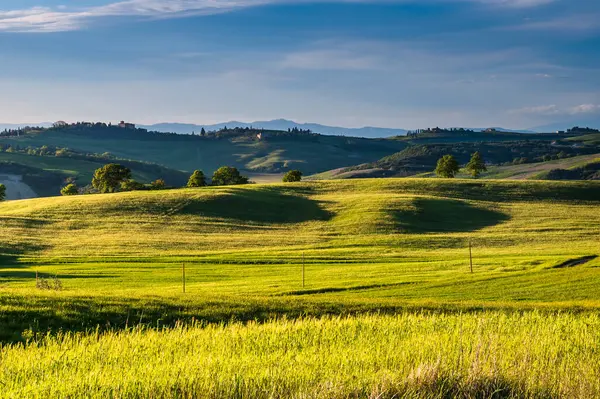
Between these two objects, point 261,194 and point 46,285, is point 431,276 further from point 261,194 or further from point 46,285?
point 261,194

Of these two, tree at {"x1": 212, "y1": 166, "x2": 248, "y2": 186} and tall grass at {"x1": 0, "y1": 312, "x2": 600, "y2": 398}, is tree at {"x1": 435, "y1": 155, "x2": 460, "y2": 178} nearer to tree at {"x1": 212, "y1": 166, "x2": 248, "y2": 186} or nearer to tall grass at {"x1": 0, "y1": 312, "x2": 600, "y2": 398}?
tree at {"x1": 212, "y1": 166, "x2": 248, "y2": 186}

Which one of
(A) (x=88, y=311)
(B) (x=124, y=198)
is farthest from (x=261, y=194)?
(A) (x=88, y=311)

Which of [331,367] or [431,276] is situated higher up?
[331,367]

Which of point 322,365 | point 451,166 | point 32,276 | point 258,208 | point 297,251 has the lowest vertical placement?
point 297,251

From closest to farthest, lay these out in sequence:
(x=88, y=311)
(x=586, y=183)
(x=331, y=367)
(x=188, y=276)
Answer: (x=331, y=367), (x=88, y=311), (x=188, y=276), (x=586, y=183)

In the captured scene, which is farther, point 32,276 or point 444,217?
point 444,217

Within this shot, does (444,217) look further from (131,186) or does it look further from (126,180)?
(126,180)

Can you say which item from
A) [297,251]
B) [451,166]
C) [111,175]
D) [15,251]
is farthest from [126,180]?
[297,251]

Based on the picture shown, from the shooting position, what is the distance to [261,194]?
94125 millimetres

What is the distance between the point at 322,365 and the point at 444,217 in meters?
75.2

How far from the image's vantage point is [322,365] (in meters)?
7.72

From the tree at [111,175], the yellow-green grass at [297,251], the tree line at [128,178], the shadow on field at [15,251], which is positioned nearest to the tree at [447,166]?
the yellow-green grass at [297,251]

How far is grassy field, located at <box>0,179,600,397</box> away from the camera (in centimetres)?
748

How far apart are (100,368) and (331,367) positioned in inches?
108
